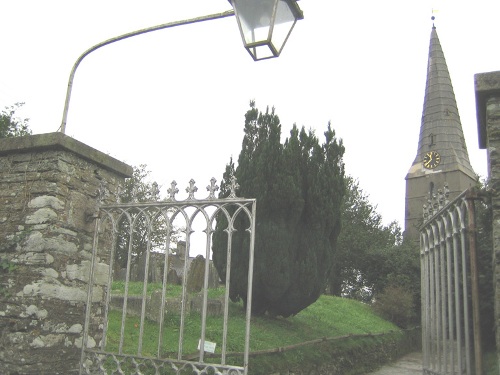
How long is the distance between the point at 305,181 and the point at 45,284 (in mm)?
9185

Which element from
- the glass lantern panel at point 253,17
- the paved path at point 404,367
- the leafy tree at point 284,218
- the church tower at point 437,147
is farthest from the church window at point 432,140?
the glass lantern panel at point 253,17

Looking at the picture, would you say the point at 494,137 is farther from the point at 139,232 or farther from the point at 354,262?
the point at 354,262

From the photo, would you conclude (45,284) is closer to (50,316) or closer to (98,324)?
(50,316)

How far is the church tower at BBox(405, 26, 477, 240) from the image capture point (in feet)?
130

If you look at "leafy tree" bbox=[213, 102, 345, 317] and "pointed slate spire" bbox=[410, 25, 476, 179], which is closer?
"leafy tree" bbox=[213, 102, 345, 317]

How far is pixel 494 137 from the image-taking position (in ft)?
11.1

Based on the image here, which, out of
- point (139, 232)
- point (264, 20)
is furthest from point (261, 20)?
point (139, 232)

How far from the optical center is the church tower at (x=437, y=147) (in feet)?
130

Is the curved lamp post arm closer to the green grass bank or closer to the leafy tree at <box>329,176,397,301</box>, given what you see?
the green grass bank

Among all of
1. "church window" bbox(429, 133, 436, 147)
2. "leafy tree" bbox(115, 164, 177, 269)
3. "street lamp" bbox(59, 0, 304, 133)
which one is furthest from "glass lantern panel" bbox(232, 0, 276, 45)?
"church window" bbox(429, 133, 436, 147)

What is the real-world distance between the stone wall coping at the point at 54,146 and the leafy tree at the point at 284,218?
22.1 feet

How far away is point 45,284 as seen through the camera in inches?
170

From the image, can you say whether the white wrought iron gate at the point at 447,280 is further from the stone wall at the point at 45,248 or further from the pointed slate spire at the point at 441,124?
the pointed slate spire at the point at 441,124

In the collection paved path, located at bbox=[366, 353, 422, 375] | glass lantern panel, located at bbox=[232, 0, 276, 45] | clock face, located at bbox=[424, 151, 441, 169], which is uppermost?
clock face, located at bbox=[424, 151, 441, 169]
